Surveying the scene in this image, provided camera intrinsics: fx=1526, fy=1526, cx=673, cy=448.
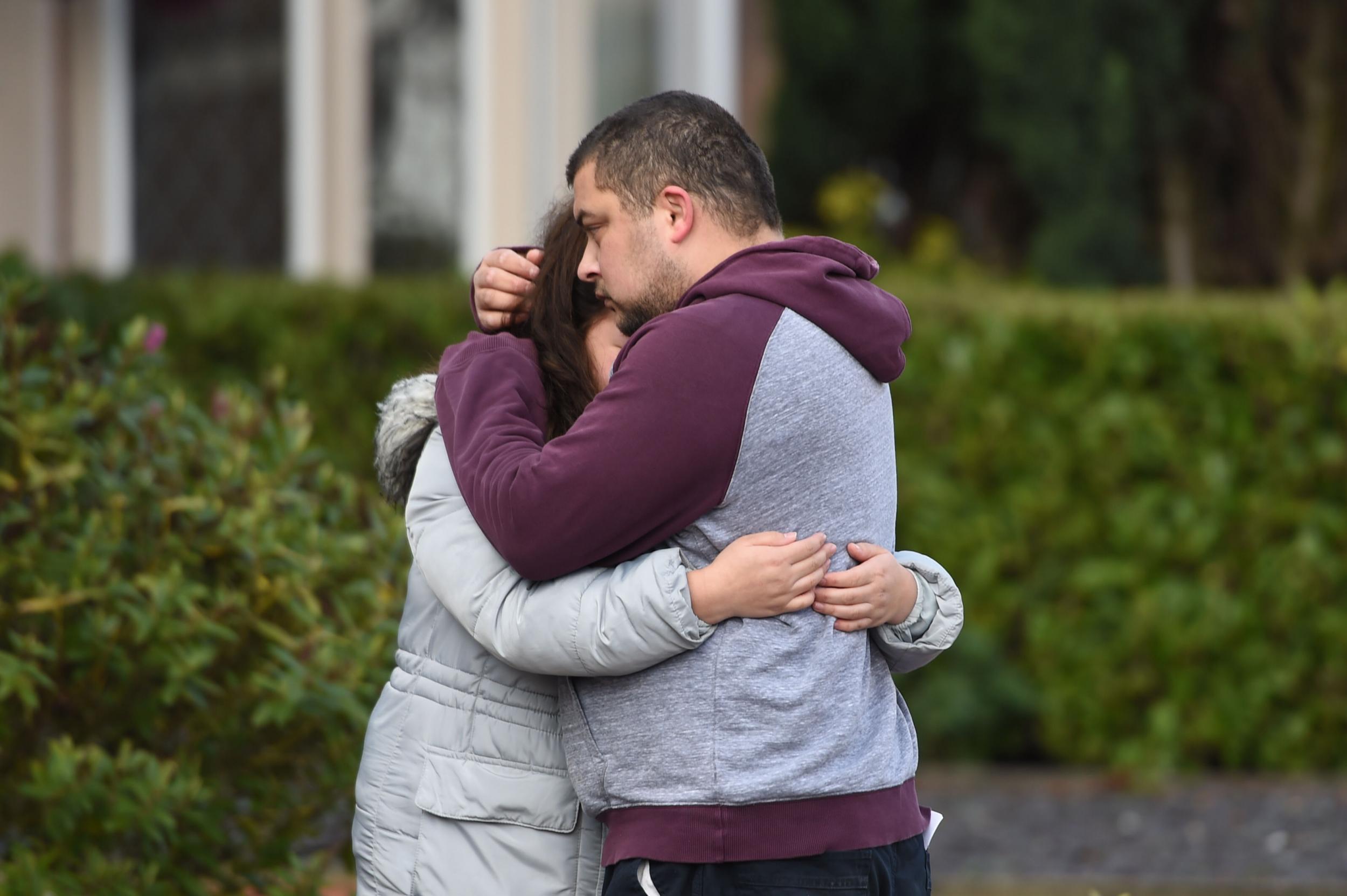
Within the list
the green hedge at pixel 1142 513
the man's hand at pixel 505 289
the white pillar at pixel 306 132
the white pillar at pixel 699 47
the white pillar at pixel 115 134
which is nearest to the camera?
the man's hand at pixel 505 289

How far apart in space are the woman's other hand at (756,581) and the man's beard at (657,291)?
1.15 feet

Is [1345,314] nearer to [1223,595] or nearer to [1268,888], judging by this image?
[1223,595]

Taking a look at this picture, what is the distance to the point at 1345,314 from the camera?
5.91 m

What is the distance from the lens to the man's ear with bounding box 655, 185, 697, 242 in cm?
211

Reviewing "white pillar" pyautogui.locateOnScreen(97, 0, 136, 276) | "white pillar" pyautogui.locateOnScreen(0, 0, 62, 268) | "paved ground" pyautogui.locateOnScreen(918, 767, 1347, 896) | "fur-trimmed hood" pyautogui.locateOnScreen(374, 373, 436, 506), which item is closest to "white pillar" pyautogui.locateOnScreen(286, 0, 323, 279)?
"white pillar" pyautogui.locateOnScreen(97, 0, 136, 276)

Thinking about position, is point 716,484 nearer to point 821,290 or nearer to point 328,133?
point 821,290

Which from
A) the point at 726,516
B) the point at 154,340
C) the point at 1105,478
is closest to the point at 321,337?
the point at 154,340

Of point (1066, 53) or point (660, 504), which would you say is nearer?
point (660, 504)

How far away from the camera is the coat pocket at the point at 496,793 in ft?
6.90

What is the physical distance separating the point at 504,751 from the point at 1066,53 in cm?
735

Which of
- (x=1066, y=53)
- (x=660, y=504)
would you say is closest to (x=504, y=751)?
(x=660, y=504)

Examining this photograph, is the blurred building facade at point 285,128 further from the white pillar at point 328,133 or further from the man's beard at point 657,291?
the man's beard at point 657,291

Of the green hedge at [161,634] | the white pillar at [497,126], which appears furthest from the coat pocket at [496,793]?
the white pillar at [497,126]

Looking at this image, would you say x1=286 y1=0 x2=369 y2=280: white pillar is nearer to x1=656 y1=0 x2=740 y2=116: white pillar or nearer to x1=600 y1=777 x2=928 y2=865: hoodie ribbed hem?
x1=656 y1=0 x2=740 y2=116: white pillar
